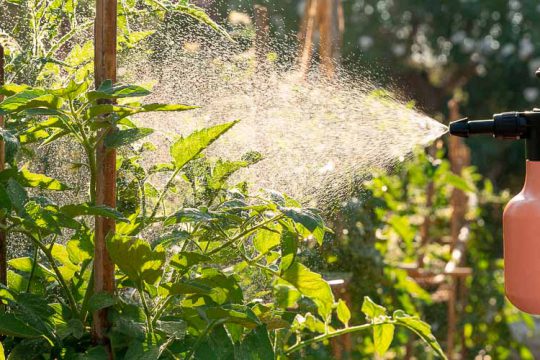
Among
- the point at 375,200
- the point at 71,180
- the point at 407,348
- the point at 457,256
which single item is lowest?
the point at 407,348

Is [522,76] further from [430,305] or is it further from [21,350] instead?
[21,350]

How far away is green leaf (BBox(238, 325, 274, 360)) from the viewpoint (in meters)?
0.94

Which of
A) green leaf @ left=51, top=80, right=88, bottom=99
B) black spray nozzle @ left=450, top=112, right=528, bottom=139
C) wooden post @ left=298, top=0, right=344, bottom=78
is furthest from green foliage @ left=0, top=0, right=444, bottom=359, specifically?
wooden post @ left=298, top=0, right=344, bottom=78

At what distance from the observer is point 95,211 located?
863 mm

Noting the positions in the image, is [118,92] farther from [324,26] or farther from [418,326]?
[324,26]

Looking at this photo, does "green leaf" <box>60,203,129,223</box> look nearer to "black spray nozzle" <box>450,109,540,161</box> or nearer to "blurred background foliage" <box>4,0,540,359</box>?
"blurred background foliage" <box>4,0,540,359</box>

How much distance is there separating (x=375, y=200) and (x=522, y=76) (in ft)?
20.1

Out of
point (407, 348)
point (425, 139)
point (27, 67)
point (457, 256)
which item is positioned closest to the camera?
point (27, 67)

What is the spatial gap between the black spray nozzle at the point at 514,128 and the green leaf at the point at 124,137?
29 cm

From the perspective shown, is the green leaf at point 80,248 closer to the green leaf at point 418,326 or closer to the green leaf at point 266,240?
the green leaf at point 266,240

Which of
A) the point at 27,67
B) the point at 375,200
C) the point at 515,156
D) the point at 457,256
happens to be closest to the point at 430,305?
the point at 457,256

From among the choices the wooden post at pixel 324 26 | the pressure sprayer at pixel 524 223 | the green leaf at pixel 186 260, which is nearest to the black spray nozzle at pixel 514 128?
the pressure sprayer at pixel 524 223

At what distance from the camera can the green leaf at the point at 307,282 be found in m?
1.00

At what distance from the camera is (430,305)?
3.09 metres
